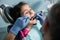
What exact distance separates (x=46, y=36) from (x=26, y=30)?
2.74 feet

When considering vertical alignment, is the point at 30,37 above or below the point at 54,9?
below

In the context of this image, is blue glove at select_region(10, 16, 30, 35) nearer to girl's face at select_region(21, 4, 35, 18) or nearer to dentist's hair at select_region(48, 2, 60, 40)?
girl's face at select_region(21, 4, 35, 18)

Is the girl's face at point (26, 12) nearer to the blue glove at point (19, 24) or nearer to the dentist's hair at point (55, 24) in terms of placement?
the blue glove at point (19, 24)

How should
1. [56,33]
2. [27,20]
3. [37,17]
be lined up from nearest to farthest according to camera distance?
[56,33] < [27,20] < [37,17]


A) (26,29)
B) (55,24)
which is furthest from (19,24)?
(55,24)

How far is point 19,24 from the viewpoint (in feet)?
4.87

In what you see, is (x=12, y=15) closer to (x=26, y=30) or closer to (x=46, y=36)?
(x=26, y=30)

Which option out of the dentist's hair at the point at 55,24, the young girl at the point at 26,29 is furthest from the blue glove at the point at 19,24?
the dentist's hair at the point at 55,24

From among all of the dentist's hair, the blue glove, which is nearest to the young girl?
the blue glove

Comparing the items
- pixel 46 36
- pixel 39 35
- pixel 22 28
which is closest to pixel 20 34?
pixel 22 28

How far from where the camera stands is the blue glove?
1471mm

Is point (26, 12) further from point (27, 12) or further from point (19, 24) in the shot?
point (19, 24)

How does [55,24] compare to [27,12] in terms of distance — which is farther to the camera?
[27,12]

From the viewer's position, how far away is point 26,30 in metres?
1.53
